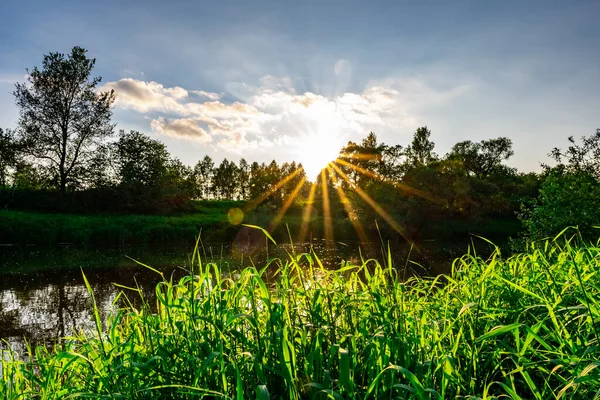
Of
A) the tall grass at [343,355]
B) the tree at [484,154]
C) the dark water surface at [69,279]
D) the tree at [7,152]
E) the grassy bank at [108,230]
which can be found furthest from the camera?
the tree at [484,154]

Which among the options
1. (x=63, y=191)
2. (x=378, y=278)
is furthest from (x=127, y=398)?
(x=63, y=191)

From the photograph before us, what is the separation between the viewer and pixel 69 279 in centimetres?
1348

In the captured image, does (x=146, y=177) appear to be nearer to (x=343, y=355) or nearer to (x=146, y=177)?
(x=146, y=177)

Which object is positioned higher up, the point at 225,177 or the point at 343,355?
the point at 225,177

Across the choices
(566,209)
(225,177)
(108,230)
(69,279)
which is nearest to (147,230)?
(108,230)

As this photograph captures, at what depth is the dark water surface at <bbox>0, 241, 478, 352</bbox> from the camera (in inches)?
320

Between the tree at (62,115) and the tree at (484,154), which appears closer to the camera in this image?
the tree at (62,115)

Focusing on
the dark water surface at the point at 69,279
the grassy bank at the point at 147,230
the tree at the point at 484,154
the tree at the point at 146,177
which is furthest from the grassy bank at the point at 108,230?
the tree at the point at 484,154

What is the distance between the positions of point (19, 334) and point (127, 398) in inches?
293

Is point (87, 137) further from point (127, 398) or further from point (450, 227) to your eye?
point (127, 398)

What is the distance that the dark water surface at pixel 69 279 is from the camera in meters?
8.13

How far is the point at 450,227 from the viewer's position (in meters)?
31.4

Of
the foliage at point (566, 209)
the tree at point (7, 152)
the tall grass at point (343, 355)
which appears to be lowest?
the tall grass at point (343, 355)

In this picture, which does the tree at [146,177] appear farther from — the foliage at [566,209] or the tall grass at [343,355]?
the tall grass at [343,355]
